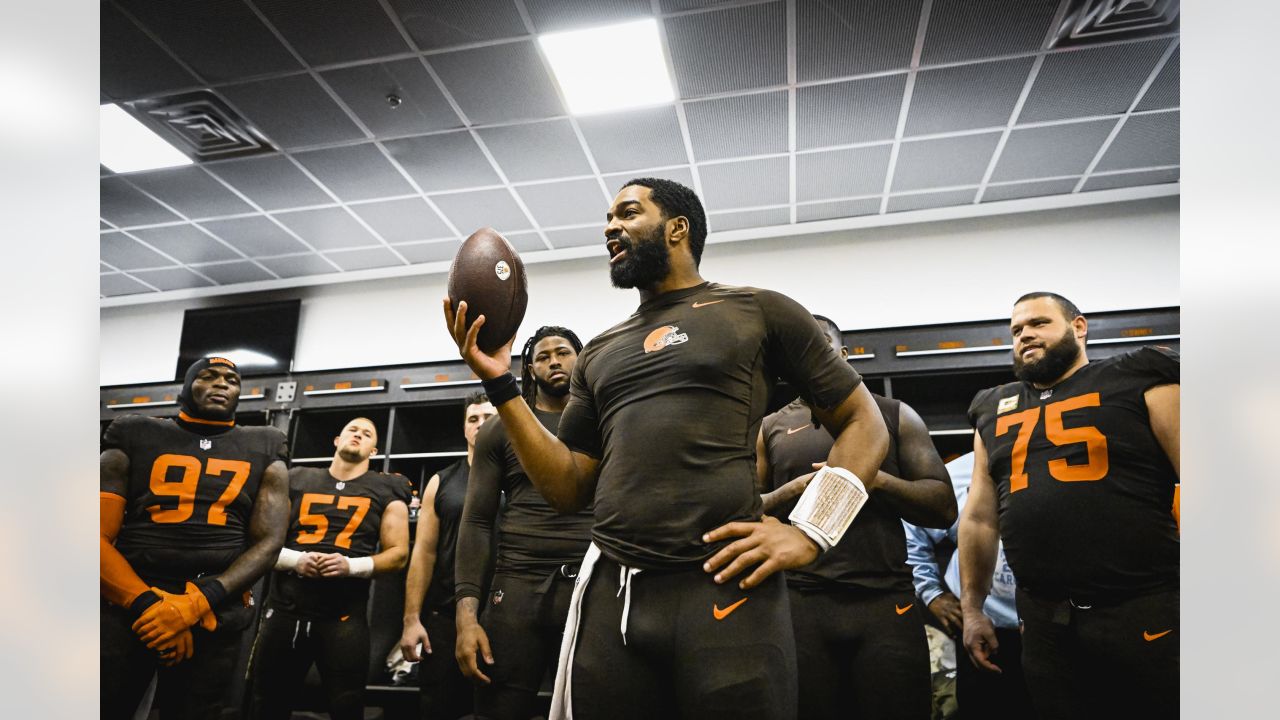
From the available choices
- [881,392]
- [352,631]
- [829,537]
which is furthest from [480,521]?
[881,392]

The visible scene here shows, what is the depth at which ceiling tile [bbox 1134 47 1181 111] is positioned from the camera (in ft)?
13.1

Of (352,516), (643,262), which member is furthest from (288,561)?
(643,262)

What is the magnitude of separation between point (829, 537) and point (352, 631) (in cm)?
279

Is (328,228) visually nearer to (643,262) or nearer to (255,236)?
(255,236)

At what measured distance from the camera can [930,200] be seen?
5375mm

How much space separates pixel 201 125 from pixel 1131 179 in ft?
19.4

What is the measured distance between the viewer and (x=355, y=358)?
654cm

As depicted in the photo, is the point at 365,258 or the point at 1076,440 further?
the point at 365,258

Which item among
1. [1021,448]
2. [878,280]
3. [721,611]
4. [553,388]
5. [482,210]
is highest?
[482,210]

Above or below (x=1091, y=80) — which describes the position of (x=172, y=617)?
below

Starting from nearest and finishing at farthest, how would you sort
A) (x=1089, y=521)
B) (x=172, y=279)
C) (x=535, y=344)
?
(x=1089, y=521)
(x=535, y=344)
(x=172, y=279)

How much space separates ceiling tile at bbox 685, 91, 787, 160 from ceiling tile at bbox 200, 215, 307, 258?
3.26m

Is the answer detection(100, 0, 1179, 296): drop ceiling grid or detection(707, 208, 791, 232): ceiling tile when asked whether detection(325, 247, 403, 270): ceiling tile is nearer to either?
detection(100, 0, 1179, 296): drop ceiling grid

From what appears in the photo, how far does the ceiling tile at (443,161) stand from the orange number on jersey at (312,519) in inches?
85.1
